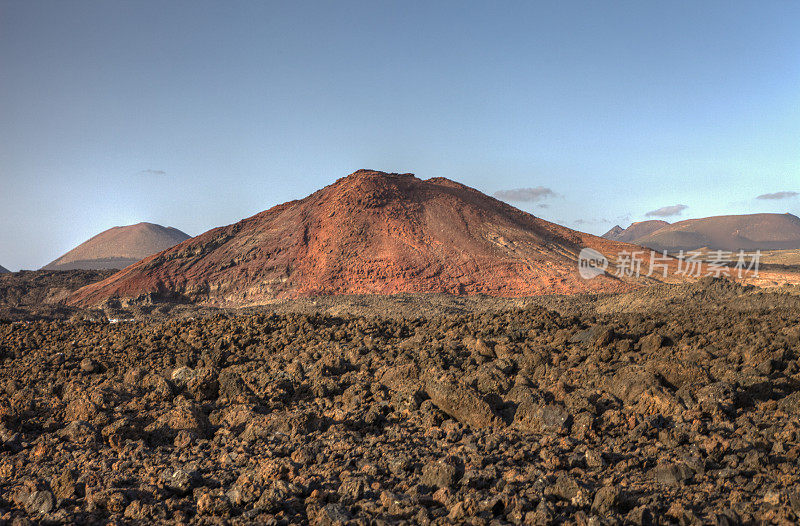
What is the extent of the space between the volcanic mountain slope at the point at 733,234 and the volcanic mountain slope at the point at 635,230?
516 inches

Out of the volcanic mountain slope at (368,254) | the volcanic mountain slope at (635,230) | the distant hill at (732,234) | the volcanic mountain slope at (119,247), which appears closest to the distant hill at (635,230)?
the volcanic mountain slope at (635,230)

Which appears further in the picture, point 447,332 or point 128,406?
point 447,332

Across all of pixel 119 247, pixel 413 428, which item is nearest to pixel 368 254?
pixel 413 428

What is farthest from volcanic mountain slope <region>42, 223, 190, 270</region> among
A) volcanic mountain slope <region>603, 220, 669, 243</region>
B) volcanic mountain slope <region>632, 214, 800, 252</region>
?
volcanic mountain slope <region>603, 220, 669, 243</region>

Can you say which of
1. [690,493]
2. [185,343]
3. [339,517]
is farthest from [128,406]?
[690,493]

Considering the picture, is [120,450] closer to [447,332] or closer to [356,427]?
[356,427]

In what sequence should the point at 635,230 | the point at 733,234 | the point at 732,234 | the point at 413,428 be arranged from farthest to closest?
the point at 635,230 → the point at 732,234 → the point at 733,234 → the point at 413,428

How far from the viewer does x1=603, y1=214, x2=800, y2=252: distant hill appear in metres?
107

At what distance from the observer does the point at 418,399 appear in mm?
5414

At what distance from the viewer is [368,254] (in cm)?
2700

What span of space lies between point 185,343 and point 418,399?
426 centimetres

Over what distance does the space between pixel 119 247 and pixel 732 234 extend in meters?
111

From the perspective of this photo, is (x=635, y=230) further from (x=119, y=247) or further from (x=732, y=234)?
(x=119, y=247)

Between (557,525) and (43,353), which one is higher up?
(43,353)
